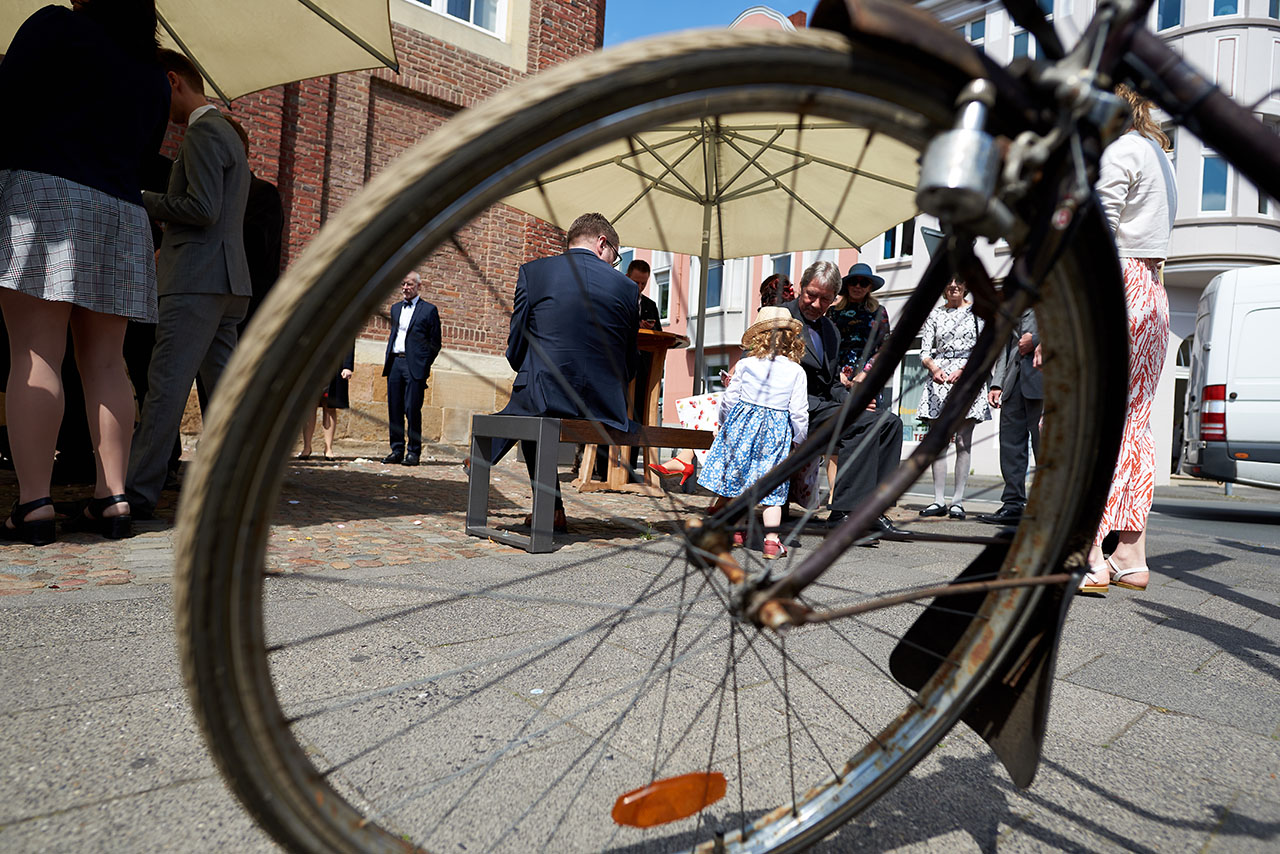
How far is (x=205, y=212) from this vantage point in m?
3.42

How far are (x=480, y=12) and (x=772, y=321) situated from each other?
9.06 m

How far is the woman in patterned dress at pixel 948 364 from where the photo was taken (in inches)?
120

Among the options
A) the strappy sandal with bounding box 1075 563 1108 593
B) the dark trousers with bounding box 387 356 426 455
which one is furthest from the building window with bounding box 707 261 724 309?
the dark trousers with bounding box 387 356 426 455

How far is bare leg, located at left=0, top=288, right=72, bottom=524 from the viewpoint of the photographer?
2.72m

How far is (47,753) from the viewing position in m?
1.33

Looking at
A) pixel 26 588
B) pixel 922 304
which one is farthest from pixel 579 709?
pixel 26 588

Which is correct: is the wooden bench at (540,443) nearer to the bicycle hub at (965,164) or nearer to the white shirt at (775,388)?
the white shirt at (775,388)

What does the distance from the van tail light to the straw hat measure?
665 centimetres

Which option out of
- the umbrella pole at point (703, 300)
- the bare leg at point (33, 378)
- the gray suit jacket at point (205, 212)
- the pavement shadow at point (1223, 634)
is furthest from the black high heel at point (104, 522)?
the pavement shadow at point (1223, 634)

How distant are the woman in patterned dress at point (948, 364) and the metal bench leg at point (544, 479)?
1.59 metres

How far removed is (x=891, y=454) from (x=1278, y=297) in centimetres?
656

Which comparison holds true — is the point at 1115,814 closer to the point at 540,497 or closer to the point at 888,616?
the point at 888,616

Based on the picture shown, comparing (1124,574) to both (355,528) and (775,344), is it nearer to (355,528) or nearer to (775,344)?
(775,344)

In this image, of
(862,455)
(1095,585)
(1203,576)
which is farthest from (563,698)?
(1203,576)
